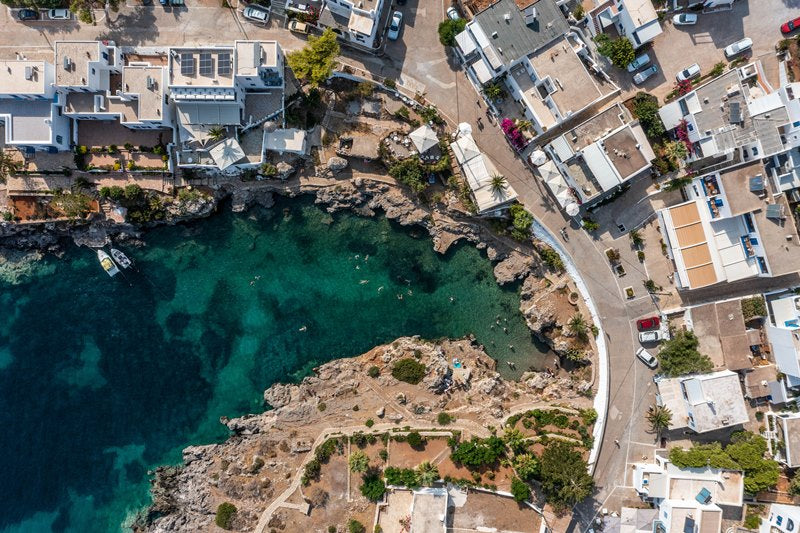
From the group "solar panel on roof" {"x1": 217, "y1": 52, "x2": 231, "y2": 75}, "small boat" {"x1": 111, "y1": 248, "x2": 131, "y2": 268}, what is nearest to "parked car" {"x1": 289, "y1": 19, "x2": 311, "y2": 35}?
"solar panel on roof" {"x1": 217, "y1": 52, "x2": 231, "y2": 75}

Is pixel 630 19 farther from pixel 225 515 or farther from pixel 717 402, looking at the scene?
pixel 225 515

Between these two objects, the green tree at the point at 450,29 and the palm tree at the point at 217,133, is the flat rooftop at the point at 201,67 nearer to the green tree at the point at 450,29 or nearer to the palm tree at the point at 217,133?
the palm tree at the point at 217,133

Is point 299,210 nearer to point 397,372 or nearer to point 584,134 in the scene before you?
point 397,372

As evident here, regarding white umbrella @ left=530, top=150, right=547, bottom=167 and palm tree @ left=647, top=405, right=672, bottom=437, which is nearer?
palm tree @ left=647, top=405, right=672, bottom=437

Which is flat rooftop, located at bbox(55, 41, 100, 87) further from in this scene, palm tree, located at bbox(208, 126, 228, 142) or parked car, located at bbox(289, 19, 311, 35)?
parked car, located at bbox(289, 19, 311, 35)

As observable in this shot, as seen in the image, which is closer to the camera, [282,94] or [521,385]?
[282,94]

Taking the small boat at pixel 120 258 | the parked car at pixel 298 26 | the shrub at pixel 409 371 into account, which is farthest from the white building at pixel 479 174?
the small boat at pixel 120 258

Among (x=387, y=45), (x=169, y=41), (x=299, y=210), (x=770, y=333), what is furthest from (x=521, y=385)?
(x=169, y=41)
